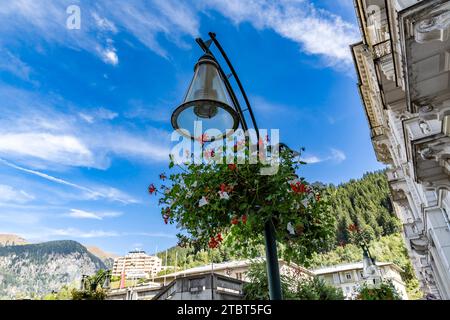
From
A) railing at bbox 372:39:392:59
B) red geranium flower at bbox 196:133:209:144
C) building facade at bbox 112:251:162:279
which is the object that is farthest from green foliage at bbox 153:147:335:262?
building facade at bbox 112:251:162:279

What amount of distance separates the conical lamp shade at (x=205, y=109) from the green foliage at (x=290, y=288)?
342 inches

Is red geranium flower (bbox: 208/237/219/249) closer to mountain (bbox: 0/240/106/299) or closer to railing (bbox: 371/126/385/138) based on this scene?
mountain (bbox: 0/240/106/299)

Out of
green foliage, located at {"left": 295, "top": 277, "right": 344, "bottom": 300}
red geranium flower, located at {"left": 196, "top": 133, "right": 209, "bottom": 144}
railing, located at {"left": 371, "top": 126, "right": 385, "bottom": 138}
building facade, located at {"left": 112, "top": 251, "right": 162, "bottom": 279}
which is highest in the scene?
railing, located at {"left": 371, "top": 126, "right": 385, "bottom": 138}

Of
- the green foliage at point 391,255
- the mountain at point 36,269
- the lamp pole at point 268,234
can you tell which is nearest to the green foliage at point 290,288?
the mountain at point 36,269

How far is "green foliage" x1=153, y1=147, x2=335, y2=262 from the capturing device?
2.73m

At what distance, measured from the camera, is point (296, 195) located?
272cm

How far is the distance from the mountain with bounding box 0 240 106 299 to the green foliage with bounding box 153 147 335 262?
1.84 metres

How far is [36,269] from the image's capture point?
4.45m

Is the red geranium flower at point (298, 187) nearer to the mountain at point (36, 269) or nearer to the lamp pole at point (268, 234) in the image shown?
the lamp pole at point (268, 234)

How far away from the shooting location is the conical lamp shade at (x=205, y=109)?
2.44 m

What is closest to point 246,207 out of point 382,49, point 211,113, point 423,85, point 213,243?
point 213,243

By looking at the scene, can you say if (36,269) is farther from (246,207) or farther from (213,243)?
(246,207)
